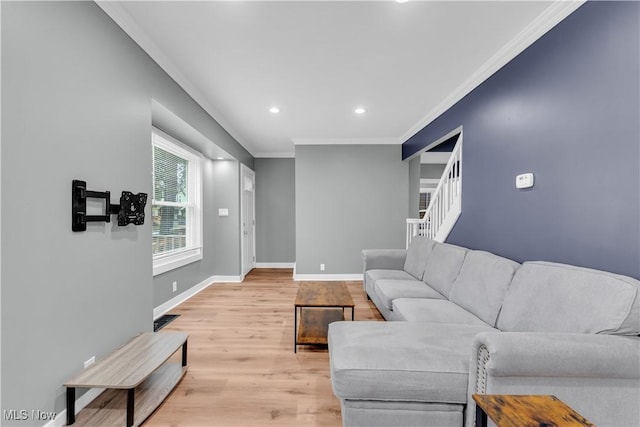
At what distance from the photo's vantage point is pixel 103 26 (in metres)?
1.80

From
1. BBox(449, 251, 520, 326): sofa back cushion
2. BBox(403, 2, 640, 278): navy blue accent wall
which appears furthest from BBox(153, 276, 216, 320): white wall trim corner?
BBox(403, 2, 640, 278): navy blue accent wall

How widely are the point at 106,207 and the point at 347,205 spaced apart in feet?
12.5

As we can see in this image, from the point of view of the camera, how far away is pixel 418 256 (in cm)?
353

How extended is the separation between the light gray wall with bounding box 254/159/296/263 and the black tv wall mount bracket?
4.15 m

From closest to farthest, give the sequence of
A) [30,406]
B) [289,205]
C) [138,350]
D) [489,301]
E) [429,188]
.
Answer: [30,406]
[138,350]
[489,301]
[289,205]
[429,188]

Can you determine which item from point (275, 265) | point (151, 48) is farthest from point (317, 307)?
point (275, 265)

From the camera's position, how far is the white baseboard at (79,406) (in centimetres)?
147

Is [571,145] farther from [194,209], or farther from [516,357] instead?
[194,209]

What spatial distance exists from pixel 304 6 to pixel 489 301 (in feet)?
8.06

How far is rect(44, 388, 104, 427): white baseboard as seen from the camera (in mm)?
1474

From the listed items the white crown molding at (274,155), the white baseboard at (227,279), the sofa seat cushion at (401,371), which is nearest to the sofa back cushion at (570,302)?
the sofa seat cushion at (401,371)

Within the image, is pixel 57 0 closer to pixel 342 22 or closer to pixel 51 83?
pixel 51 83

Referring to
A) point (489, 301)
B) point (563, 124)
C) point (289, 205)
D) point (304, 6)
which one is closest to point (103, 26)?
point (304, 6)

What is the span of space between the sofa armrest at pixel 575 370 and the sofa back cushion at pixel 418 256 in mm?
2047
